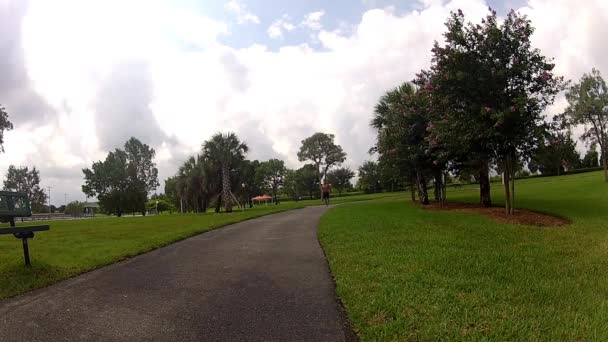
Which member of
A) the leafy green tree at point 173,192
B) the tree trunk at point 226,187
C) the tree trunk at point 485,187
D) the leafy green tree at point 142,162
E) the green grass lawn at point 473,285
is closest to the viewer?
the green grass lawn at point 473,285

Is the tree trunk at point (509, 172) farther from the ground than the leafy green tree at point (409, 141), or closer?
closer

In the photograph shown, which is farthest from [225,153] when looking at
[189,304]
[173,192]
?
[189,304]

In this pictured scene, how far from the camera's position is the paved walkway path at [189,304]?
14.3 feet

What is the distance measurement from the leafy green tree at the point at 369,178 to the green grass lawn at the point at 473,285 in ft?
256

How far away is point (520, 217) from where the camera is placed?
48.3 ft

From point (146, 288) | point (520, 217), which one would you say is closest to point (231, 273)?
point (146, 288)

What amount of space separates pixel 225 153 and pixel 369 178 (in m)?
57.0

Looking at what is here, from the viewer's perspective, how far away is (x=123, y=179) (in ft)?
220

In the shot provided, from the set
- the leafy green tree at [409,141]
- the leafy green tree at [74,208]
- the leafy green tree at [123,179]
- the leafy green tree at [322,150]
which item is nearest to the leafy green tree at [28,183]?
the leafy green tree at [74,208]

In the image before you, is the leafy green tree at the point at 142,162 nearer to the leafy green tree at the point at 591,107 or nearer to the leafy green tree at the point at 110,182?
the leafy green tree at the point at 110,182

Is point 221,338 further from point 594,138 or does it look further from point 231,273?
point 594,138

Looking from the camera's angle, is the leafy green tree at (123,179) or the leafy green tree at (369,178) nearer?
the leafy green tree at (123,179)

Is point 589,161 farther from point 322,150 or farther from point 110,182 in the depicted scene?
point 110,182

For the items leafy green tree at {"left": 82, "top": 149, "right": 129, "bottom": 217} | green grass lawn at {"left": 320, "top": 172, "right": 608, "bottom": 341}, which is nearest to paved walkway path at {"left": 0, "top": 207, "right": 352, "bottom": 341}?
green grass lawn at {"left": 320, "top": 172, "right": 608, "bottom": 341}
